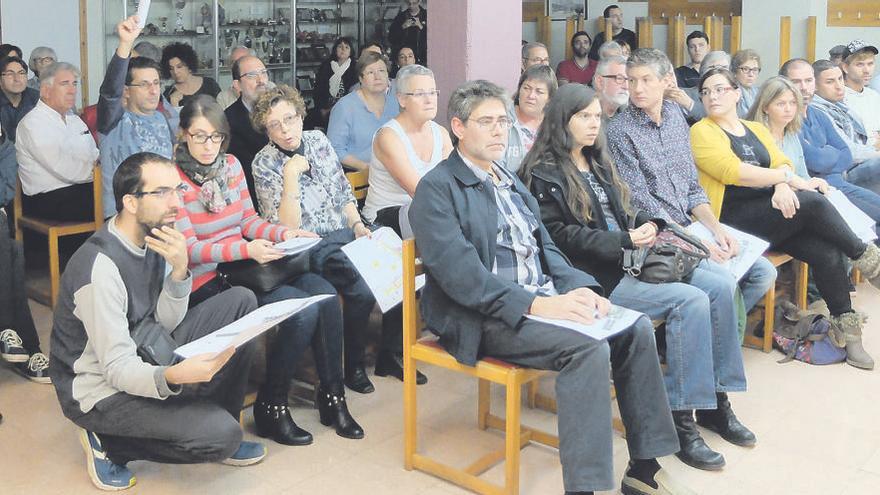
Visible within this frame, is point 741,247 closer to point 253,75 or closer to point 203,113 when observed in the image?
point 203,113

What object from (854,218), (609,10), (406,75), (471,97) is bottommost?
(854,218)

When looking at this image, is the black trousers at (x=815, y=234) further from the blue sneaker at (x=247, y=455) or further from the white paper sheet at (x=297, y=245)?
the blue sneaker at (x=247, y=455)

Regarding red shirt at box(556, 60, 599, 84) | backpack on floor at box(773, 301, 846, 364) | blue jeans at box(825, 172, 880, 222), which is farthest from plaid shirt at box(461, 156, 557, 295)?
red shirt at box(556, 60, 599, 84)

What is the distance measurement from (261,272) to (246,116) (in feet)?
3.91

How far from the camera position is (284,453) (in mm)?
3350

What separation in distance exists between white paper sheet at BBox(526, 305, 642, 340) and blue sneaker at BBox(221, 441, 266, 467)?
1.02 m

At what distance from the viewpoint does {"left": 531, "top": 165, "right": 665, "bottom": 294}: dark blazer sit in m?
3.42

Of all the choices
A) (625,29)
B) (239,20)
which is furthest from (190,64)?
(625,29)

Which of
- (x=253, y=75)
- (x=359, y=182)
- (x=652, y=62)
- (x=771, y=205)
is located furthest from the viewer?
(x=253, y=75)

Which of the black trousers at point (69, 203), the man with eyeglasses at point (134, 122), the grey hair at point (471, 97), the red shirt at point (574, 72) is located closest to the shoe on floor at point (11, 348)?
the man with eyeglasses at point (134, 122)

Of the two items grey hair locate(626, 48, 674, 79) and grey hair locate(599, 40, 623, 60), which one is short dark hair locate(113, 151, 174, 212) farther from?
grey hair locate(599, 40, 623, 60)

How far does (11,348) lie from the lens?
4.05m

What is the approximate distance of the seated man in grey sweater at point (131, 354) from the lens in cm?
281

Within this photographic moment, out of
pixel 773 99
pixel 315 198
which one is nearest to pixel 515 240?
pixel 315 198
